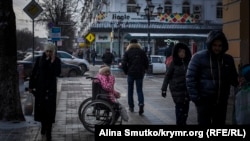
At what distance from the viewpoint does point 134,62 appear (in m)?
12.1

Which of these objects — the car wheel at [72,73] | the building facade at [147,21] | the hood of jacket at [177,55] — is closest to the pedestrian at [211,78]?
the hood of jacket at [177,55]

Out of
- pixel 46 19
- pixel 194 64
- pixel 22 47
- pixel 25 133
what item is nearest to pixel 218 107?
pixel 194 64

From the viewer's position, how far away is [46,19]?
182 ft

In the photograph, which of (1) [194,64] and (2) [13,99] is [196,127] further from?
(2) [13,99]

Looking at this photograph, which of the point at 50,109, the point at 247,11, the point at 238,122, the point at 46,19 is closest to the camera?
the point at 238,122

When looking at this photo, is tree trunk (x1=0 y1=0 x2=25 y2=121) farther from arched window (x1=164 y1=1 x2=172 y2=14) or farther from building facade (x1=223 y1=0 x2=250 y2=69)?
arched window (x1=164 y1=1 x2=172 y2=14)

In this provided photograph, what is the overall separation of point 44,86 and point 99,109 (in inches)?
48.2

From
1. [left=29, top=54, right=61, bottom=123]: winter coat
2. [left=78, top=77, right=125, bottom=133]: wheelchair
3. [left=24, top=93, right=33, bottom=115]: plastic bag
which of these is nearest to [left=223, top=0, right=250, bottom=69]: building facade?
[left=78, top=77, right=125, bottom=133]: wheelchair

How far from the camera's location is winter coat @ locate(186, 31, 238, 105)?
20.3 feet

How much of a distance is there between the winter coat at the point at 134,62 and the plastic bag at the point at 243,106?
6.52 metres

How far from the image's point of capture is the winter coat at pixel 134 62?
12109 millimetres

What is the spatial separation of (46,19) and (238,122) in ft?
169

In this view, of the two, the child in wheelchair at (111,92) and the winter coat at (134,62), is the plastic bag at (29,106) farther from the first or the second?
the child in wheelchair at (111,92)

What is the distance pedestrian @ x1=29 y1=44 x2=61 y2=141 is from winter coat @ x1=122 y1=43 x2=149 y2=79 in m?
3.57
